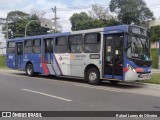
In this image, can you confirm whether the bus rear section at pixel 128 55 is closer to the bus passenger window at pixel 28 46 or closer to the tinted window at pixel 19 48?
the bus passenger window at pixel 28 46

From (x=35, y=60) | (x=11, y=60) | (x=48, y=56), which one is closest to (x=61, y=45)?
(x=48, y=56)

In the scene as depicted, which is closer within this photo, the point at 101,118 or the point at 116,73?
the point at 101,118

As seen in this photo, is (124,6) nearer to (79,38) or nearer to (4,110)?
(79,38)

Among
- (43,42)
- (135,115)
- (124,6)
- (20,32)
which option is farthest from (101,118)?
(20,32)

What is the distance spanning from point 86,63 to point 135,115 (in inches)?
340

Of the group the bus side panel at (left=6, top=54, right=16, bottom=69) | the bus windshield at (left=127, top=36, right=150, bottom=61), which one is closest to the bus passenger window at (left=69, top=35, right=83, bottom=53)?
the bus windshield at (left=127, top=36, right=150, bottom=61)

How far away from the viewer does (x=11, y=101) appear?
1023 centimetres

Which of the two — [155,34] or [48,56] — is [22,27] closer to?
[155,34]

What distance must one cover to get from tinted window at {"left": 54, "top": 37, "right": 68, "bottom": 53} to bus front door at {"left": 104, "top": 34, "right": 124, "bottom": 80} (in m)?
3.52

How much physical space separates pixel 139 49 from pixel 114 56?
130cm

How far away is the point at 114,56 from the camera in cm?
1515

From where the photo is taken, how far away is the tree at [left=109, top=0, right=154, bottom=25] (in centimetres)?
7162

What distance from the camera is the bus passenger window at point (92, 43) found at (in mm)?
16031

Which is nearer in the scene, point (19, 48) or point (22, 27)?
point (19, 48)
